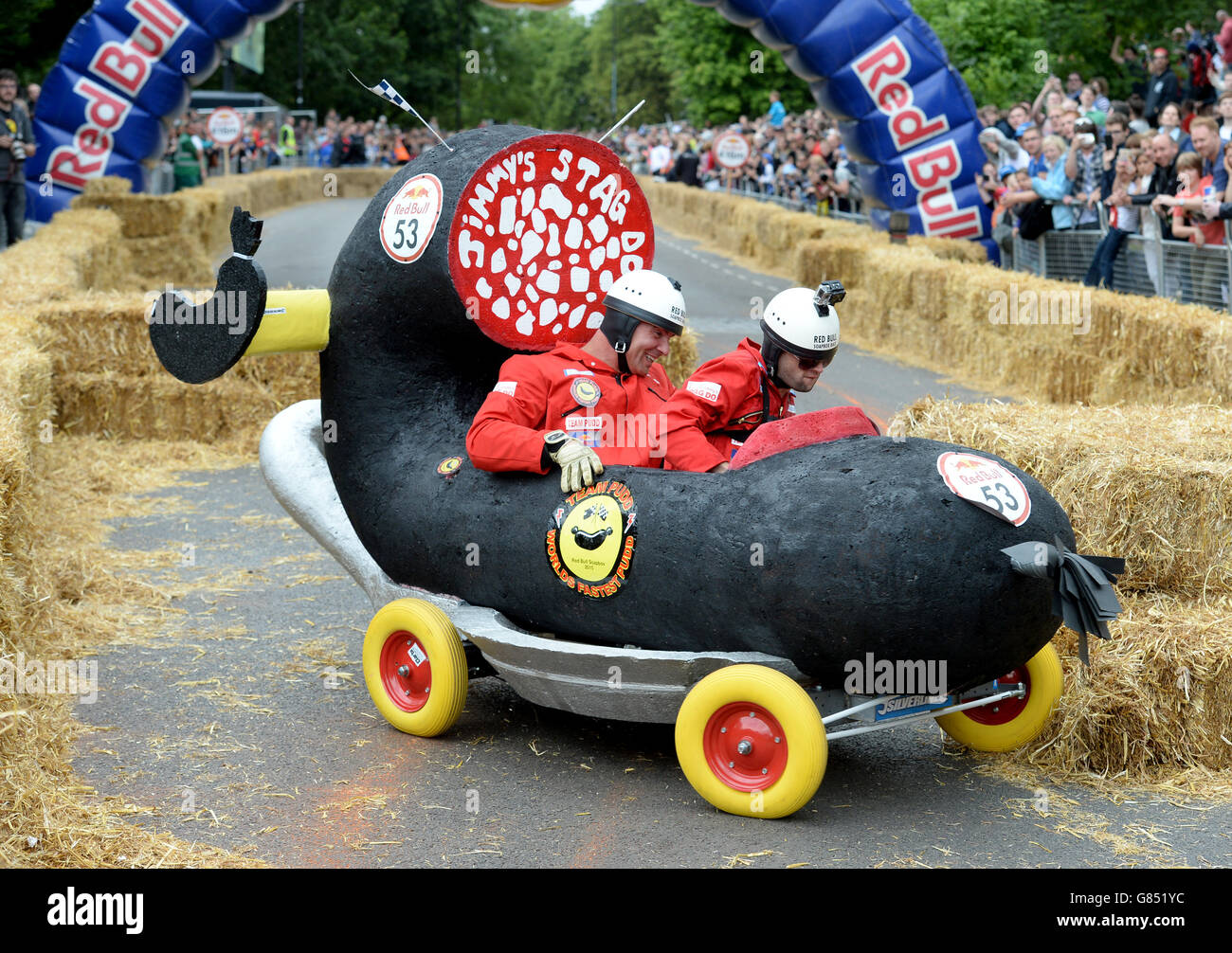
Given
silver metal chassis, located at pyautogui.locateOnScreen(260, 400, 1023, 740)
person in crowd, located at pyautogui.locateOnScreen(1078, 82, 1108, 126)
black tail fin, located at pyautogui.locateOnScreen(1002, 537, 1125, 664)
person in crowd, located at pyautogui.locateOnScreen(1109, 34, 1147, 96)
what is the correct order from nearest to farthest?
black tail fin, located at pyautogui.locateOnScreen(1002, 537, 1125, 664) → silver metal chassis, located at pyautogui.locateOnScreen(260, 400, 1023, 740) → person in crowd, located at pyautogui.locateOnScreen(1078, 82, 1108, 126) → person in crowd, located at pyautogui.locateOnScreen(1109, 34, 1147, 96)

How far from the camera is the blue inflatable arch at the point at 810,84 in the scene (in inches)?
766

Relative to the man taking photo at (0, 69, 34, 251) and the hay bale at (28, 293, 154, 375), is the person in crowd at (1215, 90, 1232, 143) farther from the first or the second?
the man taking photo at (0, 69, 34, 251)

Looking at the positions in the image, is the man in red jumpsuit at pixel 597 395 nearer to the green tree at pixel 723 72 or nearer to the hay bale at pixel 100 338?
the hay bale at pixel 100 338


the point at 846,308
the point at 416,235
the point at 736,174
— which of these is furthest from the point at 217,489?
the point at 736,174

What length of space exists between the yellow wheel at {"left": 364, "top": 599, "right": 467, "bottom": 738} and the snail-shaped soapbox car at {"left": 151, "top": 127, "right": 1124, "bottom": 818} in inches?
0.4

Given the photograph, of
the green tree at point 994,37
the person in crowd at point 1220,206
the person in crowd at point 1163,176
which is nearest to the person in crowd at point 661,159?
the green tree at point 994,37

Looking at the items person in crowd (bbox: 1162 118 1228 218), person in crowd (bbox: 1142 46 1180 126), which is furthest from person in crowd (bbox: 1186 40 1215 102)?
person in crowd (bbox: 1162 118 1228 218)

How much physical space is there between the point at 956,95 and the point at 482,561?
15.9m

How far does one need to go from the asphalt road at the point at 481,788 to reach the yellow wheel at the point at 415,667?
0.12m

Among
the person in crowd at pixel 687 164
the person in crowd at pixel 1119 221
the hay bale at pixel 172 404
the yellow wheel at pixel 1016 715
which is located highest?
the person in crowd at pixel 687 164

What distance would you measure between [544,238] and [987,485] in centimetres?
255

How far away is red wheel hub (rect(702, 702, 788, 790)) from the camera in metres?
4.95
